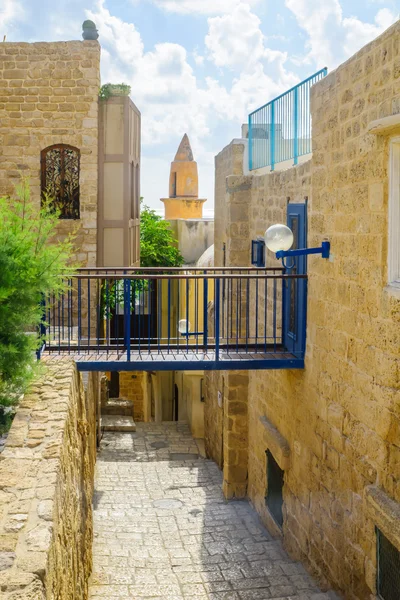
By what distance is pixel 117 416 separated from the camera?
19359 millimetres

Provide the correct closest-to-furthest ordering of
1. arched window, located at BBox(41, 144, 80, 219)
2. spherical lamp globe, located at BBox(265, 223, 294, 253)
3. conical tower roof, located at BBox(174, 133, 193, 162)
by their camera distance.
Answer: spherical lamp globe, located at BBox(265, 223, 294, 253)
arched window, located at BBox(41, 144, 80, 219)
conical tower roof, located at BBox(174, 133, 193, 162)

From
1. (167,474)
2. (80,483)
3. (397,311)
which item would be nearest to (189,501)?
(167,474)

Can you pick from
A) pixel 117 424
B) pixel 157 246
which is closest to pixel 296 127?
pixel 117 424

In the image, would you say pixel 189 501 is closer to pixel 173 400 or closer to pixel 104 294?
pixel 104 294

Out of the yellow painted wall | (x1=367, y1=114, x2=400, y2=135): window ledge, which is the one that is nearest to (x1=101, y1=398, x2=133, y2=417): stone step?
(x1=367, y1=114, x2=400, y2=135): window ledge

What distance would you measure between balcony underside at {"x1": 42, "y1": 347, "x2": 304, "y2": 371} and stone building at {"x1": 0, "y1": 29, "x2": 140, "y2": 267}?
20.7ft

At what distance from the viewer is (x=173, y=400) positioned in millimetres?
23547

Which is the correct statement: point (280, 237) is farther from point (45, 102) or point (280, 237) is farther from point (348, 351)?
point (45, 102)

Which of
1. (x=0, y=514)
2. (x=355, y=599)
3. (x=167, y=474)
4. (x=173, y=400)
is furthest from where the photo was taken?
(x=173, y=400)

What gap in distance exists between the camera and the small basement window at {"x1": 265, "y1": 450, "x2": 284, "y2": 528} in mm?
9094

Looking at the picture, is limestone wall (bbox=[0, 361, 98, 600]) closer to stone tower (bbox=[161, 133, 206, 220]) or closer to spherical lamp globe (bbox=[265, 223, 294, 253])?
spherical lamp globe (bbox=[265, 223, 294, 253])

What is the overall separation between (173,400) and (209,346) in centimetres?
1512

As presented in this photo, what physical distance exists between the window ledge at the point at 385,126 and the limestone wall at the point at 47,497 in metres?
3.34

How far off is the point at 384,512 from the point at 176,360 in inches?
122
